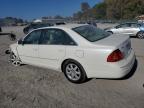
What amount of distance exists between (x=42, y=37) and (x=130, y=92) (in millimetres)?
2953

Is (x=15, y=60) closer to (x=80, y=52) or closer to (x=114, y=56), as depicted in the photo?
(x=80, y=52)

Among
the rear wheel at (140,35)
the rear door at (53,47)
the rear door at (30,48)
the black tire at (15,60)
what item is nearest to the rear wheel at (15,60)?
the black tire at (15,60)

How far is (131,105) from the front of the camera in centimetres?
424

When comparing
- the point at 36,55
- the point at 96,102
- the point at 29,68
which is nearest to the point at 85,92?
the point at 96,102

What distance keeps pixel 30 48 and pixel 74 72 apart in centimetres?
181

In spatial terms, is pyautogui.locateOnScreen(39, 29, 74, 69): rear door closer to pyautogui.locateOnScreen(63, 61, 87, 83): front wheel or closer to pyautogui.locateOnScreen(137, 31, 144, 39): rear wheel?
pyautogui.locateOnScreen(63, 61, 87, 83): front wheel

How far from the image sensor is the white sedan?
16.2 feet

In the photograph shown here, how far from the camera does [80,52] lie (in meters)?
5.20

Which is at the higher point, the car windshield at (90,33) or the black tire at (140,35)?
the car windshield at (90,33)

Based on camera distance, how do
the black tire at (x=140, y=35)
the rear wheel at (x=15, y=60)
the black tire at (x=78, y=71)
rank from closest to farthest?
the black tire at (x=78, y=71) < the rear wheel at (x=15, y=60) < the black tire at (x=140, y=35)

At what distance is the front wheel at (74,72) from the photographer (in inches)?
212

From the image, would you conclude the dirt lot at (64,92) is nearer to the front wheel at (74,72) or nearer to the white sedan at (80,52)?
the front wheel at (74,72)

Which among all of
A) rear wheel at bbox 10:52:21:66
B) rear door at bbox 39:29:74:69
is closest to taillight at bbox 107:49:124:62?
rear door at bbox 39:29:74:69

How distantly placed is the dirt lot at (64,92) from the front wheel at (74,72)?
15cm
